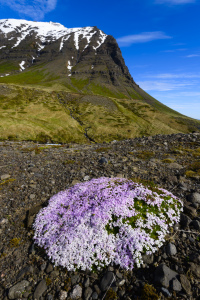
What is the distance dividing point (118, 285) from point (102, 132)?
7674cm

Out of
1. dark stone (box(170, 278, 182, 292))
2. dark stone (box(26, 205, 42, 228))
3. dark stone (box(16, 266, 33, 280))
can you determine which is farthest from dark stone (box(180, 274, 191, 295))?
dark stone (box(26, 205, 42, 228))

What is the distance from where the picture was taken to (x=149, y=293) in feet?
16.8

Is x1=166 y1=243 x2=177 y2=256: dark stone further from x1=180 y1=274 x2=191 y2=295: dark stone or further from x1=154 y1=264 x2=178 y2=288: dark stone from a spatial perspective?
x1=180 y1=274 x2=191 y2=295: dark stone

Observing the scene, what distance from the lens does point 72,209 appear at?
8.55m

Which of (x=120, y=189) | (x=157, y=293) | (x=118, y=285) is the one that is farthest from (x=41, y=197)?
(x=157, y=293)

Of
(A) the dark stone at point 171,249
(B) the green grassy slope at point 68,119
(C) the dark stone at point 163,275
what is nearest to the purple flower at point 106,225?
(A) the dark stone at point 171,249

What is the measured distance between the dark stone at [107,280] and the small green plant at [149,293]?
3.79 ft

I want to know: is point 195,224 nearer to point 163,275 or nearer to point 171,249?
point 171,249

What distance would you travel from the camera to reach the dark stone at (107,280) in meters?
5.65

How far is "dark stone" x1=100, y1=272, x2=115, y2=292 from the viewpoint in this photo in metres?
5.65

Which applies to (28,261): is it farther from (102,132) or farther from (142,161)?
(102,132)

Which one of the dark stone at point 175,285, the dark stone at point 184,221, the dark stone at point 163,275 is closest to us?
the dark stone at point 175,285

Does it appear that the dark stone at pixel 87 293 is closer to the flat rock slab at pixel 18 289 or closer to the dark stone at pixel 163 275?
the flat rock slab at pixel 18 289

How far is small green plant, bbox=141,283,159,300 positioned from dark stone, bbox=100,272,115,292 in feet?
3.79
